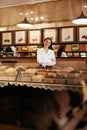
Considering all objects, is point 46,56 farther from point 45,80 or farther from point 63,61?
point 45,80

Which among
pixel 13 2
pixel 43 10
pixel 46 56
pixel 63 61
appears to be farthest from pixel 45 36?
pixel 46 56

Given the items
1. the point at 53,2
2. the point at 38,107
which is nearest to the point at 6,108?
the point at 38,107

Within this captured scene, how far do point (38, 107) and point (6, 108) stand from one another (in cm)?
40

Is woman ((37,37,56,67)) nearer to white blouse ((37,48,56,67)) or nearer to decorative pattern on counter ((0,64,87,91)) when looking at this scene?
white blouse ((37,48,56,67))

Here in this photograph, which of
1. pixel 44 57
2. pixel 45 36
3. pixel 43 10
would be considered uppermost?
pixel 43 10

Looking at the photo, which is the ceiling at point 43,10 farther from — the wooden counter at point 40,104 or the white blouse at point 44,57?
the wooden counter at point 40,104

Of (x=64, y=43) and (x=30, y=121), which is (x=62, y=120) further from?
(x=64, y=43)

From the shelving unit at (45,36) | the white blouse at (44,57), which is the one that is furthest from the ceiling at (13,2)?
the white blouse at (44,57)

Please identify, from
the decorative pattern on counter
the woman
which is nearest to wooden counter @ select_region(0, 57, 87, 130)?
the decorative pattern on counter

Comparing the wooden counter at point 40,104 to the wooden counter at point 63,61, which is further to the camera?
the wooden counter at point 63,61

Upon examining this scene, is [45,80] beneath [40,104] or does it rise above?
above

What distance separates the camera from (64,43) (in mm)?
8547

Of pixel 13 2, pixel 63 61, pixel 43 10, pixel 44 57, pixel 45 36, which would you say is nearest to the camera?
pixel 44 57

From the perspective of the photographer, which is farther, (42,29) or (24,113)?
(42,29)
